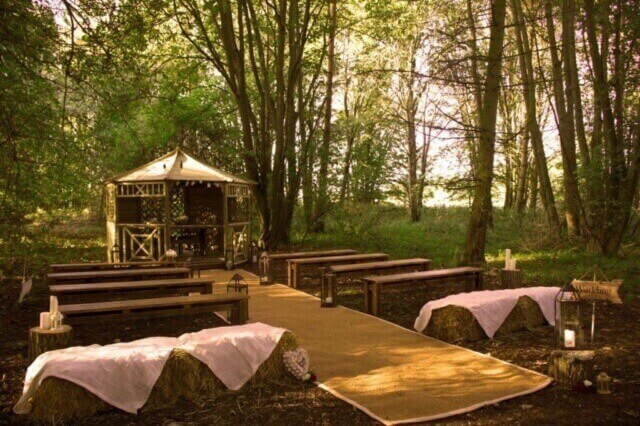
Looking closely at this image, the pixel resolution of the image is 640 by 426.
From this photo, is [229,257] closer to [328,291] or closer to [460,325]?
[328,291]

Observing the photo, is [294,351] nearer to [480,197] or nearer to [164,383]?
[164,383]

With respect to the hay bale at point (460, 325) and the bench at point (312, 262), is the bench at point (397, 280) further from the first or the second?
the bench at point (312, 262)

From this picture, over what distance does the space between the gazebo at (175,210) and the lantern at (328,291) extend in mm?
3281

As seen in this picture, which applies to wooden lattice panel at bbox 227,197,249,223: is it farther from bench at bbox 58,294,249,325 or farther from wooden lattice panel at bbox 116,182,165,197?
bench at bbox 58,294,249,325

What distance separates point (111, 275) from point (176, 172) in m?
4.07

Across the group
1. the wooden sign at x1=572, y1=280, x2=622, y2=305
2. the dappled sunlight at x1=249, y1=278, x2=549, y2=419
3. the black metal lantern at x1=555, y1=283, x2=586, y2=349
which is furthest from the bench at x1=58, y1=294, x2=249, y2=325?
the wooden sign at x1=572, y1=280, x2=622, y2=305

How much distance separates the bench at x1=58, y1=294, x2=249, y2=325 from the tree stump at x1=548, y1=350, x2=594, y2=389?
10.8 feet

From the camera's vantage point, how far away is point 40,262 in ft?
40.6

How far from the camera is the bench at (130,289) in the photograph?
6895mm

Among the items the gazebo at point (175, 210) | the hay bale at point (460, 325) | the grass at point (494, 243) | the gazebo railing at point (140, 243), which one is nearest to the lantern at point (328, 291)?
the hay bale at point (460, 325)

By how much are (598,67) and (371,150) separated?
1363 centimetres

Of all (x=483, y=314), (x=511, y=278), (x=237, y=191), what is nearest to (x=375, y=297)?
(x=483, y=314)

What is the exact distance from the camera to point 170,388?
407cm

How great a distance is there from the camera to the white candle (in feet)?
15.5
